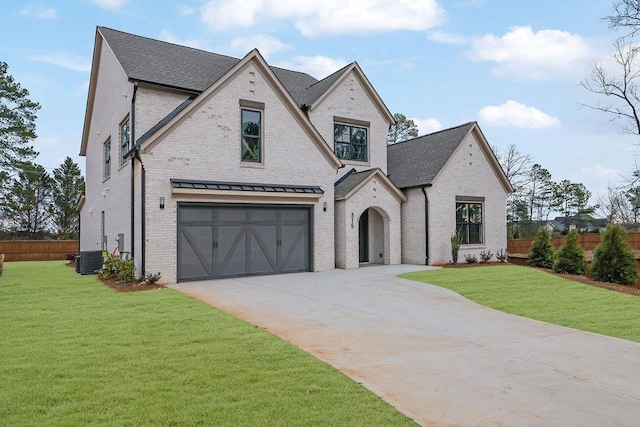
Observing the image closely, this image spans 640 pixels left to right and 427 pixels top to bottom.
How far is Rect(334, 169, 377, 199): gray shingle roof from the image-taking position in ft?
58.4

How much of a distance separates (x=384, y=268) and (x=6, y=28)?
60.0ft

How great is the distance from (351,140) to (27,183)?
32.6 m

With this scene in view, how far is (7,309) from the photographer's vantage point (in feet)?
30.2

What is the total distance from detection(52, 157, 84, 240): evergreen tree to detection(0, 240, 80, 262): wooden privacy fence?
40.3 feet

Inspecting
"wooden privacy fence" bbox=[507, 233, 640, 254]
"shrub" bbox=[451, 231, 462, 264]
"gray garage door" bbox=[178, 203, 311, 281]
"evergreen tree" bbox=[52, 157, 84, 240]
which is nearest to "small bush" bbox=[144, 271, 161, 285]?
"gray garage door" bbox=[178, 203, 311, 281]

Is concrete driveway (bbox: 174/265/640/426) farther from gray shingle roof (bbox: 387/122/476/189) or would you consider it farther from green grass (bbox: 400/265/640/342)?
gray shingle roof (bbox: 387/122/476/189)

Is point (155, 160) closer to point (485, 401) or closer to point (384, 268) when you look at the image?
point (384, 268)

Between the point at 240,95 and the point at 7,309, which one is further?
the point at 240,95

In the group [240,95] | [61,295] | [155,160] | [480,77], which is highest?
[480,77]

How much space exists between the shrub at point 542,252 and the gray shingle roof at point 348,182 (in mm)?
7986

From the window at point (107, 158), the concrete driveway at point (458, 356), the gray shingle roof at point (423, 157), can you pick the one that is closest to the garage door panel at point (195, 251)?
the concrete driveway at point (458, 356)

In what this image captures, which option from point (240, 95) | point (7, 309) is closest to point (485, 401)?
point (7, 309)

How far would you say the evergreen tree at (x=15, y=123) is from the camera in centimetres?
3186

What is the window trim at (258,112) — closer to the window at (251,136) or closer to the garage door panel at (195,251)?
the window at (251,136)
